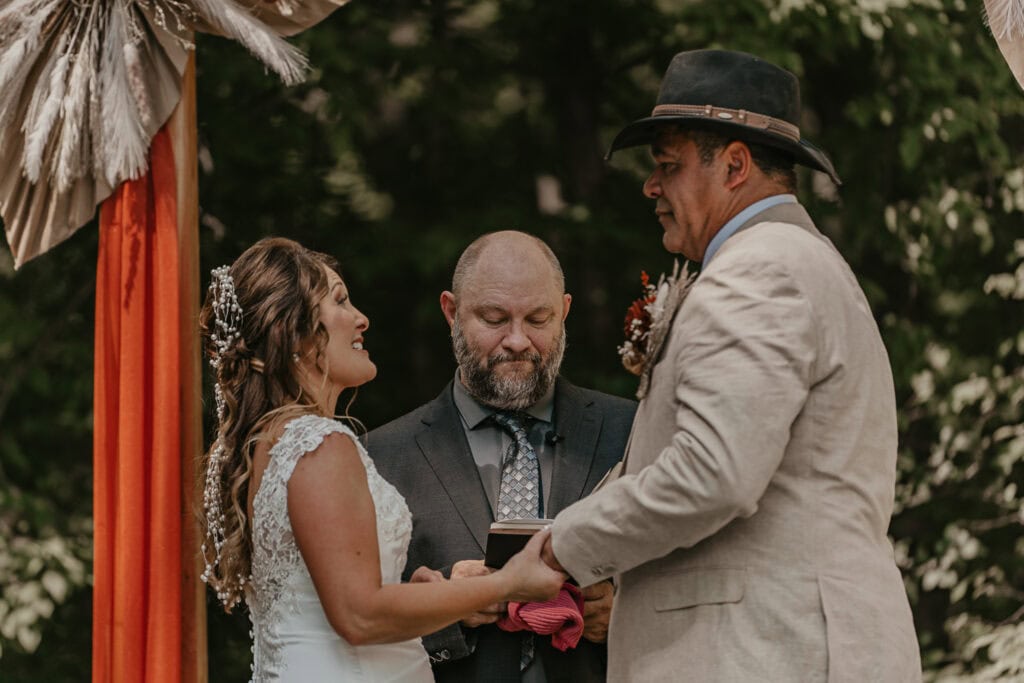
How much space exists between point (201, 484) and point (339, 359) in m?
0.60

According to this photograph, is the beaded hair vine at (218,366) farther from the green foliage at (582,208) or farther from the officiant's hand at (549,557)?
the green foliage at (582,208)

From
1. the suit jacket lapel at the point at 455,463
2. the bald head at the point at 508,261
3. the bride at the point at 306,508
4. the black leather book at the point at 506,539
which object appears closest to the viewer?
the bride at the point at 306,508

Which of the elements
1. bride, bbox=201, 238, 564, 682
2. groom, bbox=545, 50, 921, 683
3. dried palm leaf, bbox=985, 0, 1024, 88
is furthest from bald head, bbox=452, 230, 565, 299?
dried palm leaf, bbox=985, 0, 1024, 88

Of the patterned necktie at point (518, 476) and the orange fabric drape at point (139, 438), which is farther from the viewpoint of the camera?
the patterned necktie at point (518, 476)

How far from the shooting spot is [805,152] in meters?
3.01

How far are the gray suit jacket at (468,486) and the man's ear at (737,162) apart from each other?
41.4 inches

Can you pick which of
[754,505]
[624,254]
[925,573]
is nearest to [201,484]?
[754,505]

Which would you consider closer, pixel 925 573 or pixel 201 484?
pixel 201 484

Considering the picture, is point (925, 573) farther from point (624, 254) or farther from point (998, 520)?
point (624, 254)

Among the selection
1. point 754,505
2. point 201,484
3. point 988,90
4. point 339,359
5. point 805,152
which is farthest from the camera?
point 988,90

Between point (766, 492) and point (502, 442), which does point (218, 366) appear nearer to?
point (502, 442)

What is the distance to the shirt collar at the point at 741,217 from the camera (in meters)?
3.01

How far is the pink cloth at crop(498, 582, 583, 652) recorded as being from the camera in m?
3.39

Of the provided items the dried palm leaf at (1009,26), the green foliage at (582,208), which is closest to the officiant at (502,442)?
the dried palm leaf at (1009,26)
